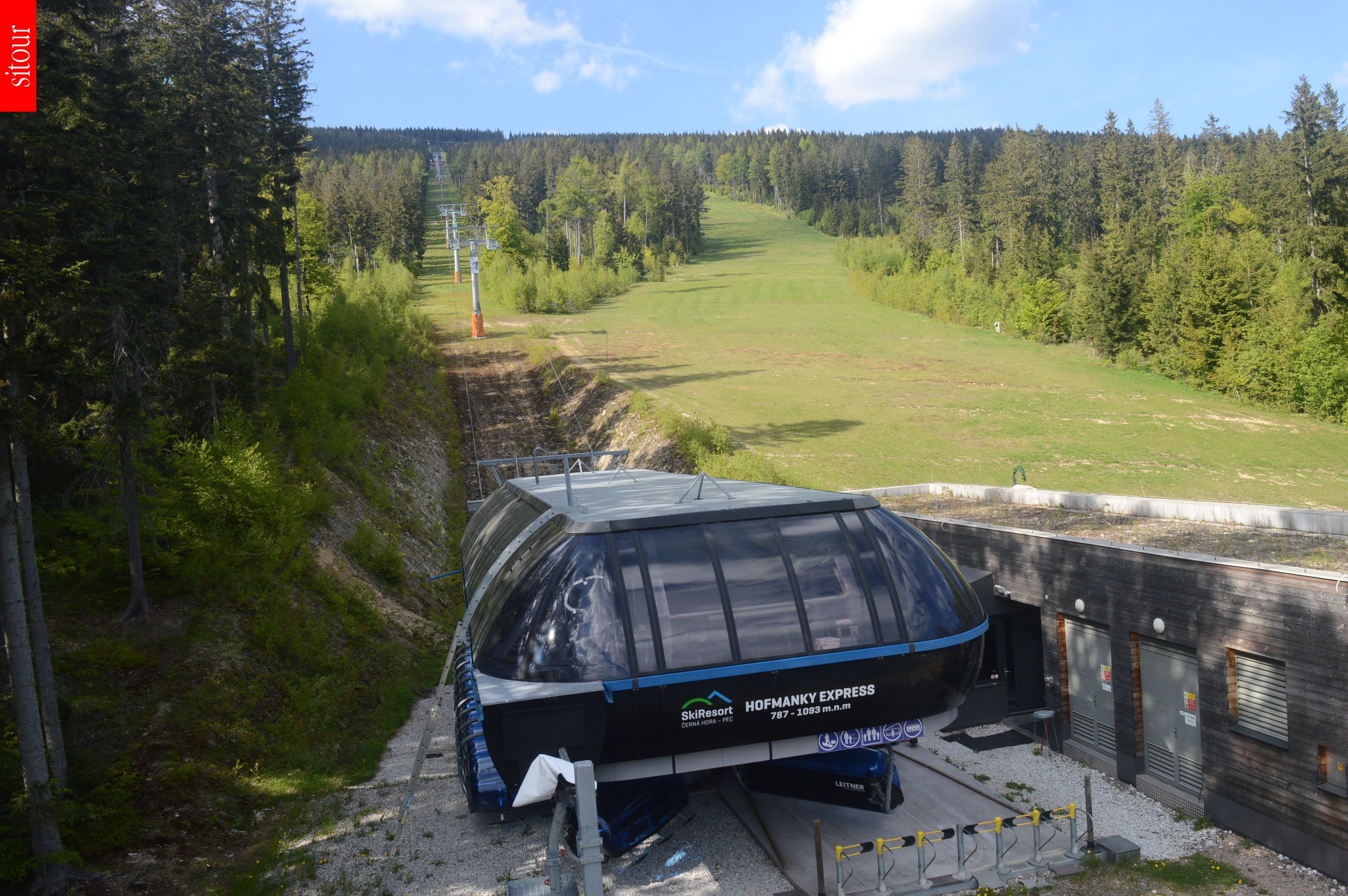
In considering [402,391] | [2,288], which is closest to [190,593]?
[2,288]

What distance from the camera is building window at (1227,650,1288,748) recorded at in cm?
1203

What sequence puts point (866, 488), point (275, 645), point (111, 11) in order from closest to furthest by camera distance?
1. point (111, 11)
2. point (275, 645)
3. point (866, 488)

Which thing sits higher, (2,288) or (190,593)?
(2,288)

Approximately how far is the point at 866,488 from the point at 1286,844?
20.7 meters

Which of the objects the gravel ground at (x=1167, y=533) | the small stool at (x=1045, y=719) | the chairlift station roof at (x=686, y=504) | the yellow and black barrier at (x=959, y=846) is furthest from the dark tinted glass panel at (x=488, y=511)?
the small stool at (x=1045, y=719)

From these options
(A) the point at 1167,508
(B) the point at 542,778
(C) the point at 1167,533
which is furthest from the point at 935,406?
(B) the point at 542,778

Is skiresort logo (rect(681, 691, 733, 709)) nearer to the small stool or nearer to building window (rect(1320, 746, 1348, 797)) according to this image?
building window (rect(1320, 746, 1348, 797))

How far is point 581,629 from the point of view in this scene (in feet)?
25.1

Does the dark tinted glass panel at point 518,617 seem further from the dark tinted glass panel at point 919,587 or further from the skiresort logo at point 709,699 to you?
the dark tinted glass panel at point 919,587

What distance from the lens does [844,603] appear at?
816 cm

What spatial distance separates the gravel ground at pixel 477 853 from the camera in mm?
10438

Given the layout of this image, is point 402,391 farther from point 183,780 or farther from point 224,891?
point 224,891

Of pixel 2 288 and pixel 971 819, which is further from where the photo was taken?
pixel 971 819

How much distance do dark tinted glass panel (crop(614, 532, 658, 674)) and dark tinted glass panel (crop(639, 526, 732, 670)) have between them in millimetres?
95
